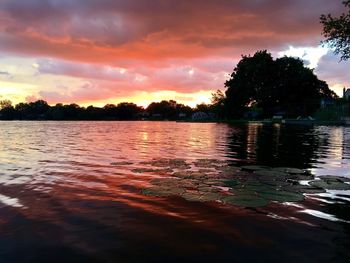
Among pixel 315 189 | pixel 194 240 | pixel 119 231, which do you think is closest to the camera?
pixel 194 240

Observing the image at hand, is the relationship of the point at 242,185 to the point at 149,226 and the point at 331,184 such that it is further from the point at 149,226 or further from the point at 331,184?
the point at 149,226

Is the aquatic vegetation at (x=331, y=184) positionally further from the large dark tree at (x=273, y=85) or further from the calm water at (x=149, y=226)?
the large dark tree at (x=273, y=85)

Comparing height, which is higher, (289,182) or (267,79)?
(267,79)

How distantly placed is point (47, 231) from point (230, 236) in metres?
3.62

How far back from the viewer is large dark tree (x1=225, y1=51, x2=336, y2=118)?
4144 inches

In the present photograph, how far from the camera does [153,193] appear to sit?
35.6ft

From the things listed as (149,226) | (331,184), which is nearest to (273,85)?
(331,184)

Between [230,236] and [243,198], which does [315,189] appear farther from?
[230,236]

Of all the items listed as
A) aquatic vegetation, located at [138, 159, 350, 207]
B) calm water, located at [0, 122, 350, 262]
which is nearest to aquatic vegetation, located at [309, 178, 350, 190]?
aquatic vegetation, located at [138, 159, 350, 207]

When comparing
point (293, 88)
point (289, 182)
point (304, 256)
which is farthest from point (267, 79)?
point (304, 256)

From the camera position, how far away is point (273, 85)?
347 feet

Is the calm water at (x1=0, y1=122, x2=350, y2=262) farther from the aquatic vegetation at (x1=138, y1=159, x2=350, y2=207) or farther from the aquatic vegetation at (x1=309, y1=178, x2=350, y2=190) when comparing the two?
the aquatic vegetation at (x1=309, y1=178, x2=350, y2=190)

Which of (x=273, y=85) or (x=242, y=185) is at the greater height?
(x=273, y=85)

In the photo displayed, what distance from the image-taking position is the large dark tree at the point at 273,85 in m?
105
